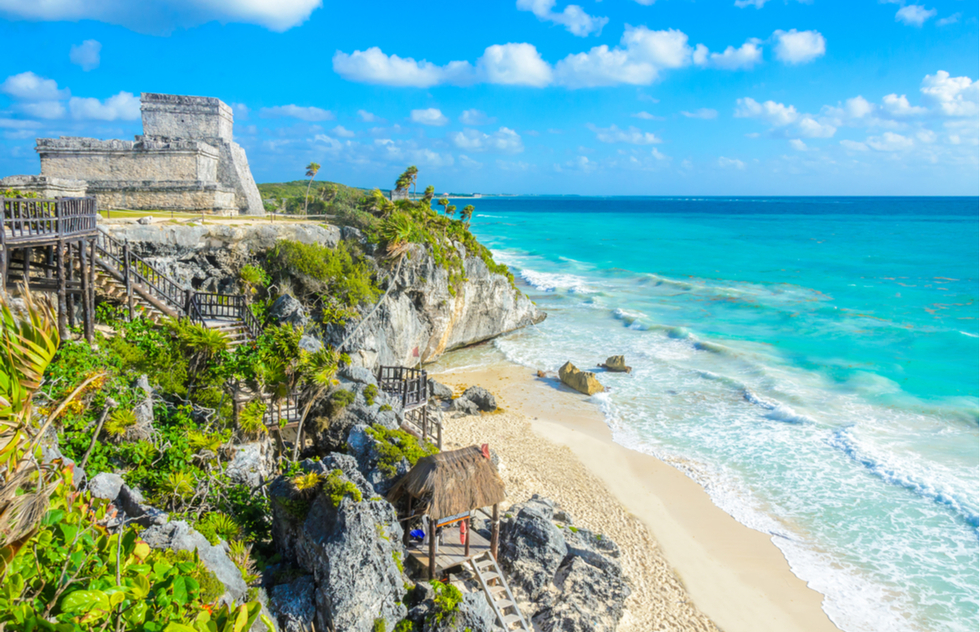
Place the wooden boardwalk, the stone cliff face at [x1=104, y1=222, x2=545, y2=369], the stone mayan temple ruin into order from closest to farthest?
1. the wooden boardwalk
2. the stone cliff face at [x1=104, y1=222, x2=545, y2=369]
3. the stone mayan temple ruin

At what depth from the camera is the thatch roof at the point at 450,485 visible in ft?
33.6

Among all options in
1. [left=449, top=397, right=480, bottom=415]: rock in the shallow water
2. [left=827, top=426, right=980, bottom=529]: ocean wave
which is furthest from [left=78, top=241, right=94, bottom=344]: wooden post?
[left=827, top=426, right=980, bottom=529]: ocean wave

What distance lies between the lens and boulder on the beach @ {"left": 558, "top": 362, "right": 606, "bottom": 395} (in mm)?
23875

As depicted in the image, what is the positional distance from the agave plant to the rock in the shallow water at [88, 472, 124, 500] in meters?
6.41

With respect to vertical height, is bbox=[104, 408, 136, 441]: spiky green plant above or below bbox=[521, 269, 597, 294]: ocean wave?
above

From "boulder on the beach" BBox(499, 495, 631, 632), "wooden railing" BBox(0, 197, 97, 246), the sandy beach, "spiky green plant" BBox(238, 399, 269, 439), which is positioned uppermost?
"wooden railing" BBox(0, 197, 97, 246)

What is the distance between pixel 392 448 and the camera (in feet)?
40.2

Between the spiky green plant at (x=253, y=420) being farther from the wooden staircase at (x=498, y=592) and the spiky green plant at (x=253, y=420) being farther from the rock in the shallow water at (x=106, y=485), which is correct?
the wooden staircase at (x=498, y=592)

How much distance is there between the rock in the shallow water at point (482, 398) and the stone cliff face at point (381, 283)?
3.59m

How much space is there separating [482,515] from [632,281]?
4255 centimetres

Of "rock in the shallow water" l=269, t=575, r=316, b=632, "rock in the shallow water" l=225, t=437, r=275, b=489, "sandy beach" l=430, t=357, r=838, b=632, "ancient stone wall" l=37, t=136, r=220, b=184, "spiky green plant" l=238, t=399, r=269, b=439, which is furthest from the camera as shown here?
"ancient stone wall" l=37, t=136, r=220, b=184

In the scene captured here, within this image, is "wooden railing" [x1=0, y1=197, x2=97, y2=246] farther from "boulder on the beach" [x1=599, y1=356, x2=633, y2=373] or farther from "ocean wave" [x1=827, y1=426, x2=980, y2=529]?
"ocean wave" [x1=827, y1=426, x2=980, y2=529]

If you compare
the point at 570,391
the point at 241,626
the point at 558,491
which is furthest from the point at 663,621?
the point at 570,391

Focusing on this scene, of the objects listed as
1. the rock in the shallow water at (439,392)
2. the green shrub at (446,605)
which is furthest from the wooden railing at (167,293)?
A: the green shrub at (446,605)
